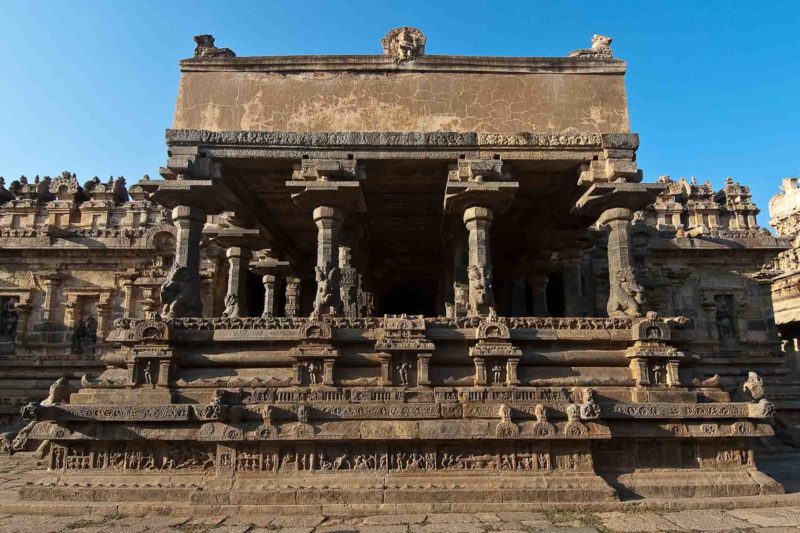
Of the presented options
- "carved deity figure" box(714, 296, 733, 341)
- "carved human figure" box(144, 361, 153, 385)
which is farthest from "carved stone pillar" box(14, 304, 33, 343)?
"carved deity figure" box(714, 296, 733, 341)

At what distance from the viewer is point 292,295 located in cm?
1848

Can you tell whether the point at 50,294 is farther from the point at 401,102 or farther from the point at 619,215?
the point at 619,215

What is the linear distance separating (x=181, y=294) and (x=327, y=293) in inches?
103

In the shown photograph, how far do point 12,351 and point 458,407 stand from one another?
719 inches

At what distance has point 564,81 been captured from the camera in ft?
37.3

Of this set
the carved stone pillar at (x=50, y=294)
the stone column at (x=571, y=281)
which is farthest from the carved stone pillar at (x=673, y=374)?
the carved stone pillar at (x=50, y=294)

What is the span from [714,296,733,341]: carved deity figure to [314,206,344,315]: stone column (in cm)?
1556

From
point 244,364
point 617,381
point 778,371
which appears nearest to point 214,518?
point 244,364

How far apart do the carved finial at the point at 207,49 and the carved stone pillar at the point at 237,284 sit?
4.90m

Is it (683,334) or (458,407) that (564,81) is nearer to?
(683,334)

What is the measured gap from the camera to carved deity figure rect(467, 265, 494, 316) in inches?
389

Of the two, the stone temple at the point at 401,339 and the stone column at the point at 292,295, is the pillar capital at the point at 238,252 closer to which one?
the stone temple at the point at 401,339

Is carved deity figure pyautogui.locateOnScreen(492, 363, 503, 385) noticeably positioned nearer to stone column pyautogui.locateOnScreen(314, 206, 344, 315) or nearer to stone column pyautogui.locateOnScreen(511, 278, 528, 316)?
stone column pyautogui.locateOnScreen(314, 206, 344, 315)

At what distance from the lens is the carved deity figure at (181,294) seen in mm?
9945
